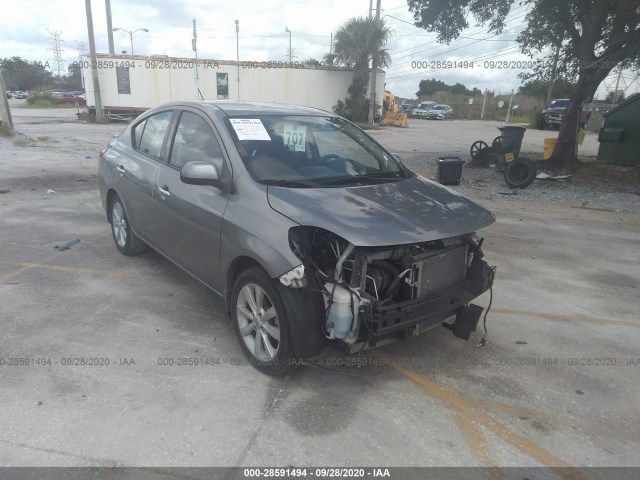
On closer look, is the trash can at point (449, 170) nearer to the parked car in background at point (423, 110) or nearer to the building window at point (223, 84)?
the building window at point (223, 84)

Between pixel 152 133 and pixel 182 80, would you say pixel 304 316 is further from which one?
pixel 182 80

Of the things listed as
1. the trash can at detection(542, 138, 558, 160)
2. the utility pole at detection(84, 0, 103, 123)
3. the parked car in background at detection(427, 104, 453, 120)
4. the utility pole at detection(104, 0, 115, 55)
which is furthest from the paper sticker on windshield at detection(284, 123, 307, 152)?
the parked car in background at detection(427, 104, 453, 120)

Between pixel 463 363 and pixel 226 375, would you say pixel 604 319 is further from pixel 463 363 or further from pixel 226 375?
pixel 226 375

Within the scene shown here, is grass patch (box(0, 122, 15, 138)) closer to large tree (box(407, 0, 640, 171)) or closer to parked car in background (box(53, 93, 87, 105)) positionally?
large tree (box(407, 0, 640, 171))

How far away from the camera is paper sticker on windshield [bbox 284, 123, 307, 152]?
3.86 meters

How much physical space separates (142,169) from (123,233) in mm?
1075

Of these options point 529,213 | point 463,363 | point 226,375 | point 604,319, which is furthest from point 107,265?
point 529,213

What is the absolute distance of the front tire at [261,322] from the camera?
296cm

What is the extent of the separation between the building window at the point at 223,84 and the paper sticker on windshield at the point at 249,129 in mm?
26663

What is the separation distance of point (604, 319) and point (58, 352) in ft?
15.0

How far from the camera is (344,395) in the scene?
3.08 metres

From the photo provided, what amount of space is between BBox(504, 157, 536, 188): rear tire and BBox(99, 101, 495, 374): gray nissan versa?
7335 mm

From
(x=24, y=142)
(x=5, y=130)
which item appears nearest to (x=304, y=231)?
(x=24, y=142)

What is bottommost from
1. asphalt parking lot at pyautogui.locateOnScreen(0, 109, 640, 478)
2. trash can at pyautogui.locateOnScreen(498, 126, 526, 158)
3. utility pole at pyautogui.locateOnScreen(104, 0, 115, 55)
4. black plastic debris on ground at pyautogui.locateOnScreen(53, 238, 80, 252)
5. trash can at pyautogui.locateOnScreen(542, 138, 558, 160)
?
asphalt parking lot at pyautogui.locateOnScreen(0, 109, 640, 478)
